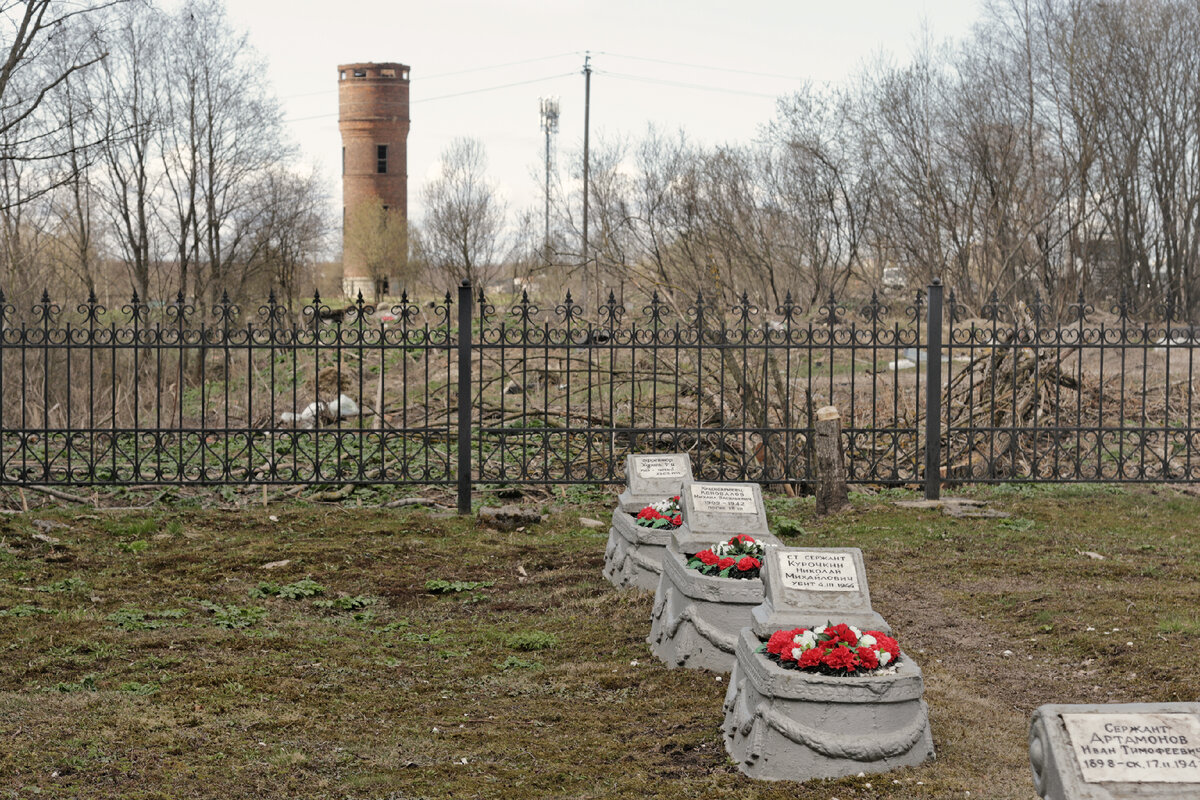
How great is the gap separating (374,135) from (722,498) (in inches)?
1720

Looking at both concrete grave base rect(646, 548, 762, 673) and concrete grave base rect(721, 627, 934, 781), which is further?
concrete grave base rect(646, 548, 762, 673)

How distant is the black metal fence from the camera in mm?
10148

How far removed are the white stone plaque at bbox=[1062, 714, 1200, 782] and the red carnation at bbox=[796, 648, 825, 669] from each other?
1.31 metres

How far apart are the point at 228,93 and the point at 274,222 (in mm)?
4397

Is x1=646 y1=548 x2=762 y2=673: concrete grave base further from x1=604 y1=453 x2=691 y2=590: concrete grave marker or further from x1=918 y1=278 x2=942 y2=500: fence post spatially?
x1=918 y1=278 x2=942 y2=500: fence post

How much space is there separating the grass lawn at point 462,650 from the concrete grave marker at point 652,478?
25.8 inches

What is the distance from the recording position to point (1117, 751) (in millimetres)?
3100

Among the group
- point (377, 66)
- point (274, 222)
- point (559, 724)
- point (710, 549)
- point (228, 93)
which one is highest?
point (377, 66)

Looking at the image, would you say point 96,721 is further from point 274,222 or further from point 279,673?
point 274,222

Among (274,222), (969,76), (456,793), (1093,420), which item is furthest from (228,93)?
(456,793)

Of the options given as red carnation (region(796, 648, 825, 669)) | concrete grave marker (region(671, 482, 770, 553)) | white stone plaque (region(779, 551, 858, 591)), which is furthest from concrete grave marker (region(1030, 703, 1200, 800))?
concrete grave marker (region(671, 482, 770, 553))

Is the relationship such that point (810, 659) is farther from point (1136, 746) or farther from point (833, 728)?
point (1136, 746)

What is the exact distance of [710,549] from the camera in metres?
6.21

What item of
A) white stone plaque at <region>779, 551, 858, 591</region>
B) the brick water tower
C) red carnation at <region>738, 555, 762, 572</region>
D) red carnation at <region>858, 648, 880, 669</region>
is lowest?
red carnation at <region>858, 648, 880, 669</region>
